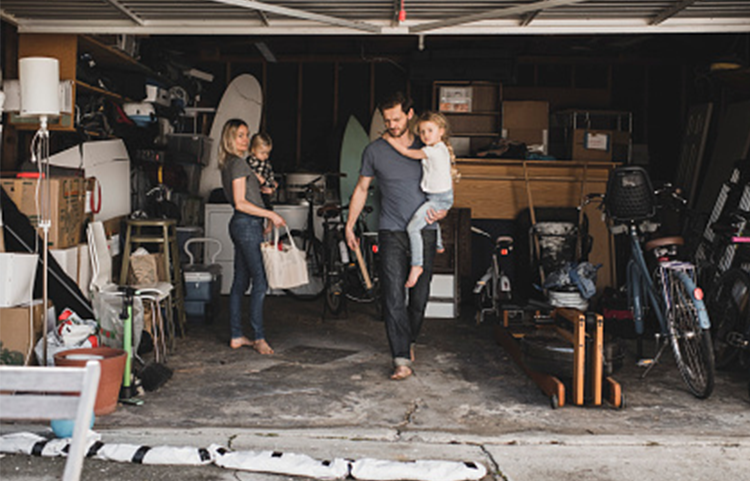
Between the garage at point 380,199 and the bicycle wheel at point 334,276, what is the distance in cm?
2

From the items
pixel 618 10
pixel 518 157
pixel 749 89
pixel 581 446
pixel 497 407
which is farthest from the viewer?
pixel 518 157

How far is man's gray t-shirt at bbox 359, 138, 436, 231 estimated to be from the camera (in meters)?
4.77

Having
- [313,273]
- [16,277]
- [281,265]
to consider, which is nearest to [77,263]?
[16,277]

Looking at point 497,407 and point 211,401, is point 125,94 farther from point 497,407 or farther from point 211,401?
point 497,407

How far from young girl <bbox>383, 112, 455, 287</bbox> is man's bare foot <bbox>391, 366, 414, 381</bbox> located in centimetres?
62

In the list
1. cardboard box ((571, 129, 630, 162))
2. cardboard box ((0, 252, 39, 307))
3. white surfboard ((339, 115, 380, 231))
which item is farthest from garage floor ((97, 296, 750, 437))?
cardboard box ((571, 129, 630, 162))

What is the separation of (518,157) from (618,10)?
2895 mm

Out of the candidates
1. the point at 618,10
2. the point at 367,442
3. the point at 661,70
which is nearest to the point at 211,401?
the point at 367,442

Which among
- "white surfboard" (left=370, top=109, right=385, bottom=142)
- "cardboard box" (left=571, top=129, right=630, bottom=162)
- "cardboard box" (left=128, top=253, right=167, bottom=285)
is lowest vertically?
"cardboard box" (left=128, top=253, right=167, bottom=285)

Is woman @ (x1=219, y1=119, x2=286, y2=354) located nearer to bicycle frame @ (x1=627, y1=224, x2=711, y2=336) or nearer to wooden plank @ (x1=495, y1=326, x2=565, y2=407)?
wooden plank @ (x1=495, y1=326, x2=565, y2=407)

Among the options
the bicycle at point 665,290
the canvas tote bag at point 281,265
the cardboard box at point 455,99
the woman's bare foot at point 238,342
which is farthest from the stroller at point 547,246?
the woman's bare foot at point 238,342

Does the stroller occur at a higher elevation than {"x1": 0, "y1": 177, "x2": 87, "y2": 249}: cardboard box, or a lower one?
lower

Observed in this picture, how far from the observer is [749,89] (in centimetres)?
726

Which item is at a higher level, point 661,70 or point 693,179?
point 661,70
